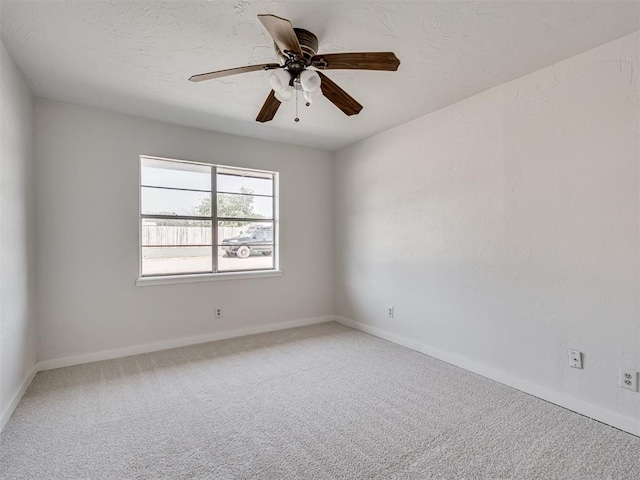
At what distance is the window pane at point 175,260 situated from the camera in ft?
11.5

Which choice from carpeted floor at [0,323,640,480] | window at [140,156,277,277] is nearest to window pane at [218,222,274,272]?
window at [140,156,277,277]

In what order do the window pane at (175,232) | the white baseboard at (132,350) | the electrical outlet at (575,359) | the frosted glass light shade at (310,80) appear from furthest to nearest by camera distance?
the window pane at (175,232) → the white baseboard at (132,350) → the electrical outlet at (575,359) → the frosted glass light shade at (310,80)

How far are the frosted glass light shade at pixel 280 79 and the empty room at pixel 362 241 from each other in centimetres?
1

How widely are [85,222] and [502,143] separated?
390cm

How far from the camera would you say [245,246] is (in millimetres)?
4121

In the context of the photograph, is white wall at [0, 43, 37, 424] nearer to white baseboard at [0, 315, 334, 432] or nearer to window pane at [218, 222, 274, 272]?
white baseboard at [0, 315, 334, 432]

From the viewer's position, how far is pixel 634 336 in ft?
6.60

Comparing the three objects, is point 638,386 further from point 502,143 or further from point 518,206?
point 502,143

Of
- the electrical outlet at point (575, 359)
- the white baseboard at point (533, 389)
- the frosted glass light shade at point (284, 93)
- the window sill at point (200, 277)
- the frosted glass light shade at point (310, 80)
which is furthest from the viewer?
the window sill at point (200, 277)

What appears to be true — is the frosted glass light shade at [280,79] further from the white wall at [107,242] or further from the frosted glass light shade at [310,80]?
the white wall at [107,242]

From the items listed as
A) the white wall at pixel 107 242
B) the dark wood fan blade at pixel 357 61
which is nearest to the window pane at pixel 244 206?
the white wall at pixel 107 242

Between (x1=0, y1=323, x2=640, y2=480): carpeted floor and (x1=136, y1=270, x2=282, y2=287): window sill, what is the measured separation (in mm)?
815

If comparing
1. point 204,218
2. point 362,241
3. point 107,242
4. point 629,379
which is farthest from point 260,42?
point 629,379

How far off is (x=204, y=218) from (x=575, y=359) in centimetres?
372
